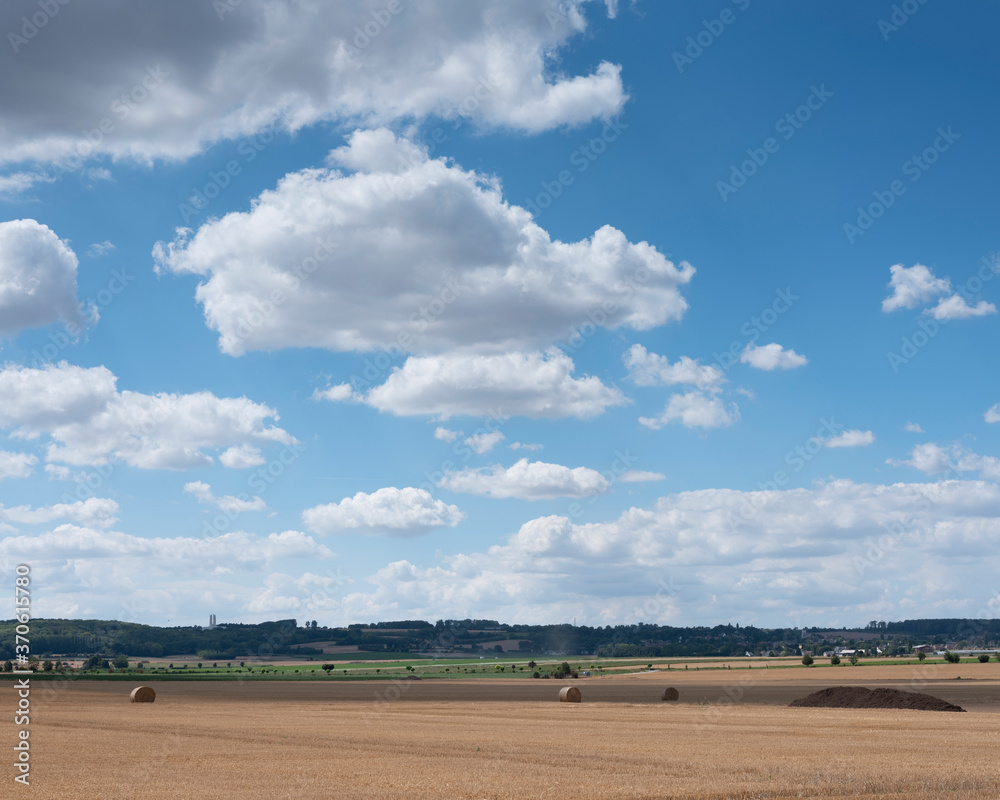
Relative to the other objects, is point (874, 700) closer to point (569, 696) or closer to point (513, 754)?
point (569, 696)

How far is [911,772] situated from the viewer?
88.2ft

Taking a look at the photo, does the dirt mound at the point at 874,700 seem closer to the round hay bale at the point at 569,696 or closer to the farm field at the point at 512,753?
the farm field at the point at 512,753

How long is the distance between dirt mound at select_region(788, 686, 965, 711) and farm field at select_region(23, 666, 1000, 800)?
3.37 metres

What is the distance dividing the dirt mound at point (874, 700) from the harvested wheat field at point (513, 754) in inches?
169

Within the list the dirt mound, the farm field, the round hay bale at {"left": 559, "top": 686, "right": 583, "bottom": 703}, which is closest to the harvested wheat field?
the farm field

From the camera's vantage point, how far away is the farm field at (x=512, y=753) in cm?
2400

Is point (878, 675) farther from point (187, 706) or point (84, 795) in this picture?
point (84, 795)

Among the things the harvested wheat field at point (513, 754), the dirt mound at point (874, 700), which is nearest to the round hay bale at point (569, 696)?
the harvested wheat field at point (513, 754)

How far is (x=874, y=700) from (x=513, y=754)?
43.9 metres

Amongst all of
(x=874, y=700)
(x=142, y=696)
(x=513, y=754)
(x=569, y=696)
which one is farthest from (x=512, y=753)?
(x=142, y=696)

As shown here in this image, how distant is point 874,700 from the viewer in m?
67.1

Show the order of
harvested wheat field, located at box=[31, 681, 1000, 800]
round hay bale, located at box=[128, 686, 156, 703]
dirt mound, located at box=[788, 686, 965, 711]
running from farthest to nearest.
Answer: round hay bale, located at box=[128, 686, 156, 703] < dirt mound, located at box=[788, 686, 965, 711] < harvested wheat field, located at box=[31, 681, 1000, 800]

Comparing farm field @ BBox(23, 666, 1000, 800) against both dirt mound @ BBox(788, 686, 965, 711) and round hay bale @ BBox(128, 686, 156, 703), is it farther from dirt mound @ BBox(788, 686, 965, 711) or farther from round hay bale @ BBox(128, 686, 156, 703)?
round hay bale @ BBox(128, 686, 156, 703)

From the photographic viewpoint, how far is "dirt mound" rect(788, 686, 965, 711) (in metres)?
64.3
